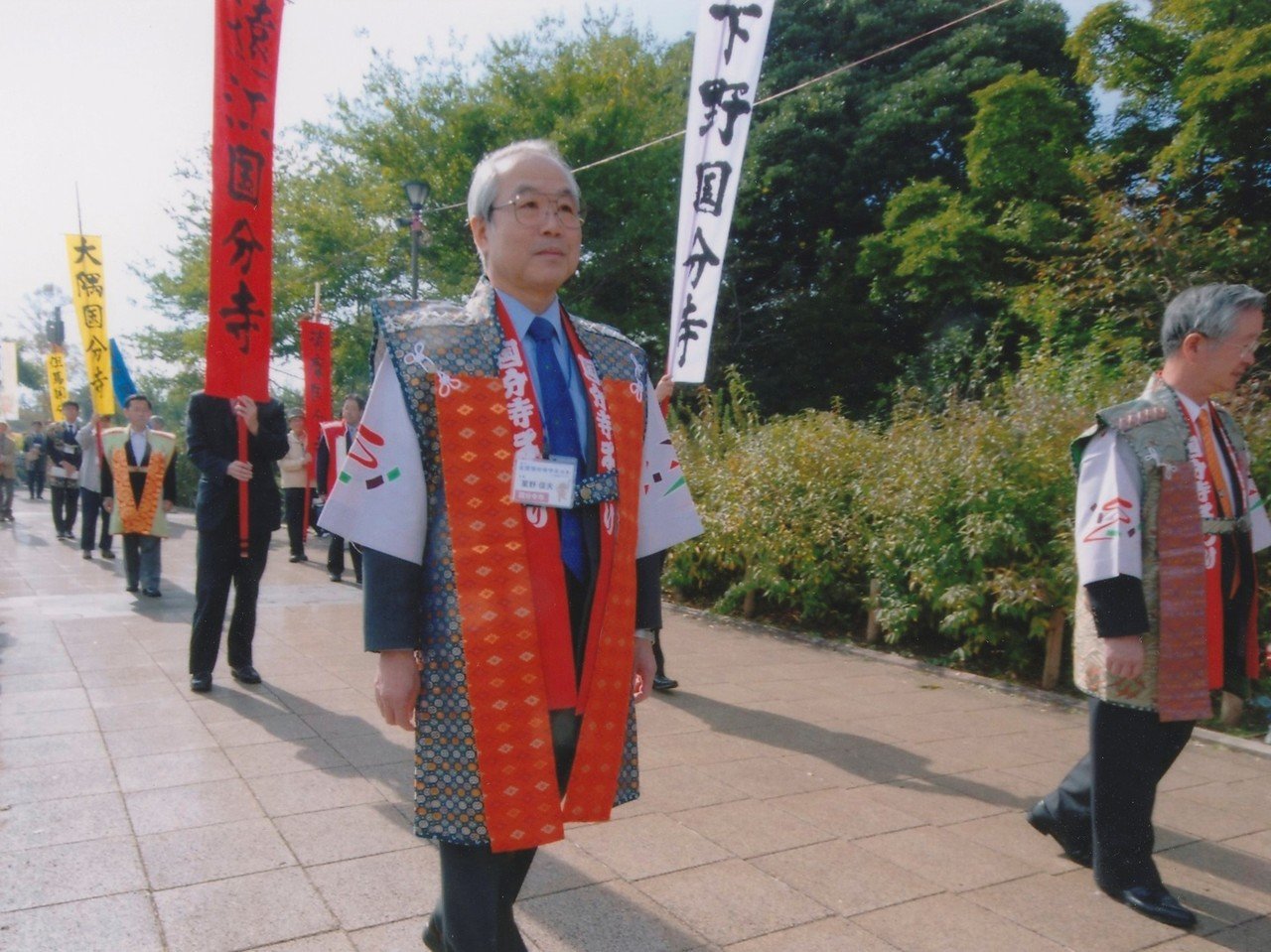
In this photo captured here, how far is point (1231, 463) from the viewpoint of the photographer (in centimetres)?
320

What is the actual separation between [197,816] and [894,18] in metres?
22.7

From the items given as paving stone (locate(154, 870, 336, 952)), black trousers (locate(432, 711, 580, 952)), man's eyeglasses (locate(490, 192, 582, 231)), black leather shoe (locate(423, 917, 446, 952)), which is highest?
man's eyeglasses (locate(490, 192, 582, 231))

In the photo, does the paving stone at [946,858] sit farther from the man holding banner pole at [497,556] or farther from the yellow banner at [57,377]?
the yellow banner at [57,377]

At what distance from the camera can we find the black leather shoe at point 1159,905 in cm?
304

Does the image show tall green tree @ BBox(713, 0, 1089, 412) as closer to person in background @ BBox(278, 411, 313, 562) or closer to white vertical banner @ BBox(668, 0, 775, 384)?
person in background @ BBox(278, 411, 313, 562)

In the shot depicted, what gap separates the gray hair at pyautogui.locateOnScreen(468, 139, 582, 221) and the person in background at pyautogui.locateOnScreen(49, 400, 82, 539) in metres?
14.5

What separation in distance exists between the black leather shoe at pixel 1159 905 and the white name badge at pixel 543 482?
2.24 meters

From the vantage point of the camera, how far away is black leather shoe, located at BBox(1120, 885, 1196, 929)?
9.96ft

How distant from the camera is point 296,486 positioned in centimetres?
1274

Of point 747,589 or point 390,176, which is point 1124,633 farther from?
point 390,176

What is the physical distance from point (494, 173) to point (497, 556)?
2.64ft

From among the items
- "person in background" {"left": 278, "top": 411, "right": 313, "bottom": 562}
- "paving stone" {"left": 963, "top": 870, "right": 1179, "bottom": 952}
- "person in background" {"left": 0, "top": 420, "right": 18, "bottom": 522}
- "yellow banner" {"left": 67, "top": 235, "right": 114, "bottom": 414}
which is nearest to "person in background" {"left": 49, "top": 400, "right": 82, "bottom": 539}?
"person in background" {"left": 0, "top": 420, "right": 18, "bottom": 522}

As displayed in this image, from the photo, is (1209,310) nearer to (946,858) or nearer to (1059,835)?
(1059,835)

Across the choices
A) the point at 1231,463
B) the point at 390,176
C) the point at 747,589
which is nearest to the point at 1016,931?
the point at 1231,463
